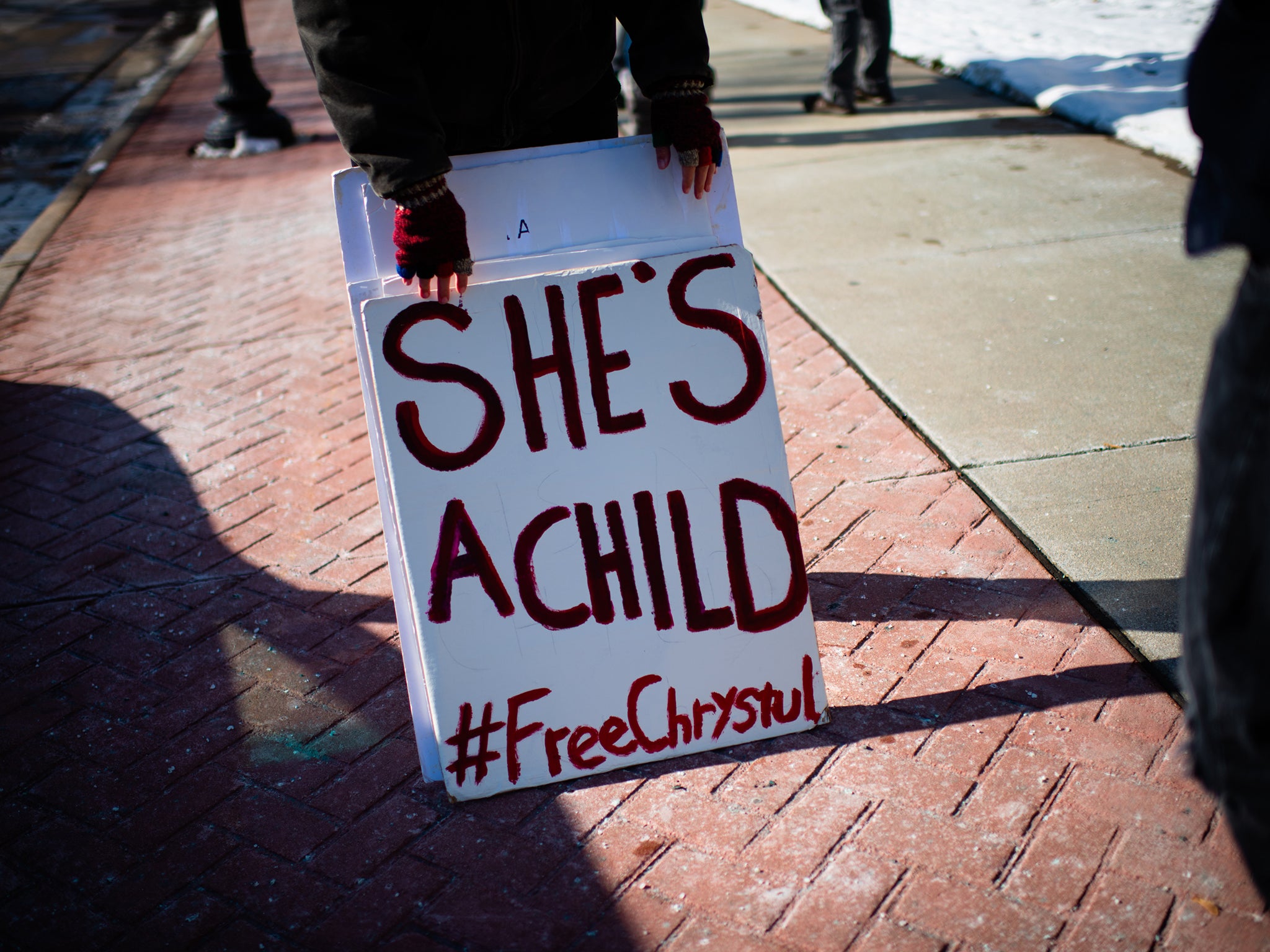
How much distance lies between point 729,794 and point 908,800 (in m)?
0.35

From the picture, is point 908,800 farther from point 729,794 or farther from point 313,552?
point 313,552

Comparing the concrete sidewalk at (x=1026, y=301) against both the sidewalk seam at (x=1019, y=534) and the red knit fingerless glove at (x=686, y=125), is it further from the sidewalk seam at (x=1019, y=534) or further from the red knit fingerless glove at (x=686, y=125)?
the red knit fingerless glove at (x=686, y=125)

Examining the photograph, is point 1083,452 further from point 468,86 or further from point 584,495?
point 468,86

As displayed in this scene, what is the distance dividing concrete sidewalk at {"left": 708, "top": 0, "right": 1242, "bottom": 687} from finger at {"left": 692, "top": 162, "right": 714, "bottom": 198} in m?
1.39

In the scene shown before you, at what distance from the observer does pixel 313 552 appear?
3.19 metres

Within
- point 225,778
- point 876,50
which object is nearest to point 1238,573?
point 225,778

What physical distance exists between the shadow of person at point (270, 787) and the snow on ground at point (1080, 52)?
4.81 metres

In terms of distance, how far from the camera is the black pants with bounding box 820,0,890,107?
7.09 metres

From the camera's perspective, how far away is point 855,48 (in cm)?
737

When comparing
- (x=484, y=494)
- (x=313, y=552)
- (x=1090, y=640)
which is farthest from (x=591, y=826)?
(x=313, y=552)

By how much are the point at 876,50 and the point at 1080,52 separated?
1860 mm

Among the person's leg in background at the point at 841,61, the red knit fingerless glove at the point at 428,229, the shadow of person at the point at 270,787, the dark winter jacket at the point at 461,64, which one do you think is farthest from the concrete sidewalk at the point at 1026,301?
the red knit fingerless glove at the point at 428,229

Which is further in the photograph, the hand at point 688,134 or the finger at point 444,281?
the hand at point 688,134

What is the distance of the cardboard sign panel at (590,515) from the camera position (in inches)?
81.3
